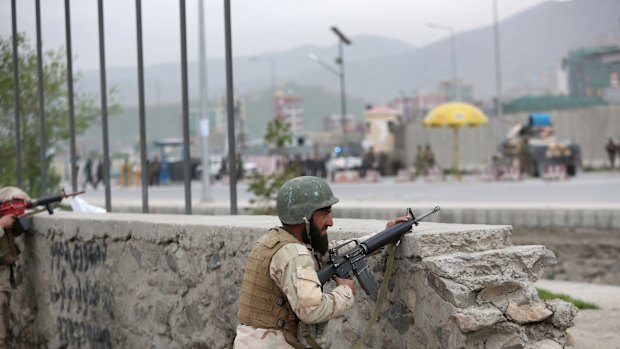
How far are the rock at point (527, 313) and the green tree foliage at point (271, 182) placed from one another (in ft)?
28.7

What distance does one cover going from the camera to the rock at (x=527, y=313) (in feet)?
15.1

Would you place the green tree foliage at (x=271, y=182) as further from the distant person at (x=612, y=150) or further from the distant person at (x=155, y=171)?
the distant person at (x=155, y=171)

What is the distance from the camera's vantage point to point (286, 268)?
4316mm

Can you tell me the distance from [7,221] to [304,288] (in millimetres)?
4785

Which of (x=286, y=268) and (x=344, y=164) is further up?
(x=344, y=164)

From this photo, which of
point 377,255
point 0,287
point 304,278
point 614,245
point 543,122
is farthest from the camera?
point 543,122

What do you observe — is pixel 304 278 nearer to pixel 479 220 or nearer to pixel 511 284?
pixel 511 284

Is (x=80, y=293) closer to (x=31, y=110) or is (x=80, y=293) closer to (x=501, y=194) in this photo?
(x=31, y=110)

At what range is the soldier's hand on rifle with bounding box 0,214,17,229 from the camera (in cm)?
831

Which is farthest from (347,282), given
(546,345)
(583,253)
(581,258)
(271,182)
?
(583,253)

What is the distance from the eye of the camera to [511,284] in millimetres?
4641

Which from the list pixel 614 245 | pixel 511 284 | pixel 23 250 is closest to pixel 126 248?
pixel 23 250

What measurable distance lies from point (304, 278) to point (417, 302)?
71 centimetres

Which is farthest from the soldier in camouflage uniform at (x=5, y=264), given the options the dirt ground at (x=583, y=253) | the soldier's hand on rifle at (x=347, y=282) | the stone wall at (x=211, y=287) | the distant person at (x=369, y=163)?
the distant person at (x=369, y=163)
